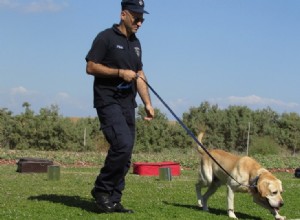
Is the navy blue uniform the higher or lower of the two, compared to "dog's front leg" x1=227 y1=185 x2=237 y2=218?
higher

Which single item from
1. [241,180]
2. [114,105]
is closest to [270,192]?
[241,180]

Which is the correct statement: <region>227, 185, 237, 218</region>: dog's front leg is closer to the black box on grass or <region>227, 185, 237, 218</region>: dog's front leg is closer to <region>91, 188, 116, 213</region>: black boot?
<region>91, 188, 116, 213</region>: black boot

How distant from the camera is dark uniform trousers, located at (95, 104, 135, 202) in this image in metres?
7.12

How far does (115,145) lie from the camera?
23.3 ft

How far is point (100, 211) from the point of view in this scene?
7445 mm

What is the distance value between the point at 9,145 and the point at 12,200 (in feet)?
87.3

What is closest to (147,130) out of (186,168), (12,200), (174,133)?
(174,133)

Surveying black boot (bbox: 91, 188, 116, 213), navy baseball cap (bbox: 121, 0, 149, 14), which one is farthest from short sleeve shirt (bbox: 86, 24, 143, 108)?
black boot (bbox: 91, 188, 116, 213)

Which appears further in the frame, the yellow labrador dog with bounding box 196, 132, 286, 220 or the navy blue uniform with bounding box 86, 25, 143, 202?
the yellow labrador dog with bounding box 196, 132, 286, 220

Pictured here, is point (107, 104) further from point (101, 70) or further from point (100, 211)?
point (100, 211)

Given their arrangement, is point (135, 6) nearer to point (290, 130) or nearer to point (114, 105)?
point (114, 105)

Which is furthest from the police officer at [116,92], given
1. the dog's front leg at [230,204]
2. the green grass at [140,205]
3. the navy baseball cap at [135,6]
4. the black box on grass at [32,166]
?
the black box on grass at [32,166]

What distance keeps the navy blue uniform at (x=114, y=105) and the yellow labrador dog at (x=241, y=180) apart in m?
1.75

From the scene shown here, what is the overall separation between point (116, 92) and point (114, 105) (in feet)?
0.62
